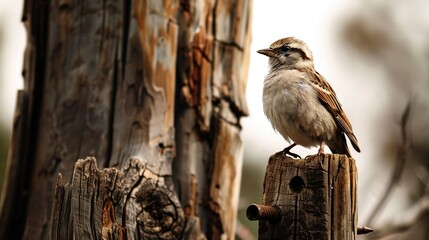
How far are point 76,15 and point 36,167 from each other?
123 cm

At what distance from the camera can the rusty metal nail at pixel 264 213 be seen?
368 centimetres

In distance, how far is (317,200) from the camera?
3.69 m

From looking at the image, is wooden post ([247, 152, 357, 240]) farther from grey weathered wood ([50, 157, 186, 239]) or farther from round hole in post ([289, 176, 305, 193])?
grey weathered wood ([50, 157, 186, 239])

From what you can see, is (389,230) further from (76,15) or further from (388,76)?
(388,76)

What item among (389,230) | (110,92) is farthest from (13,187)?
(389,230)

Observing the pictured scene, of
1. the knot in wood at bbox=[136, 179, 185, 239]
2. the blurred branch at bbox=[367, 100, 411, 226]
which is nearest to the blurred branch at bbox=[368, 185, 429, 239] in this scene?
the blurred branch at bbox=[367, 100, 411, 226]

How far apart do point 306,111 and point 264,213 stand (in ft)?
6.17

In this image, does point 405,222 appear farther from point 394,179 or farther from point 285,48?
point 285,48

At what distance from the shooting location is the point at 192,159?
6145mm

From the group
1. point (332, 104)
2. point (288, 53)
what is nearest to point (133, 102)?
point (288, 53)

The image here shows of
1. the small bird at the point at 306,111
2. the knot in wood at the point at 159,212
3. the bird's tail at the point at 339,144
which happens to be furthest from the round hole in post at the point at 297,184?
the bird's tail at the point at 339,144

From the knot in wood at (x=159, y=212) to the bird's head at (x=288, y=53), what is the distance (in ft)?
5.48

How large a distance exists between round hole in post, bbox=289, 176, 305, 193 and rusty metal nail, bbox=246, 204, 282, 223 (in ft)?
0.40

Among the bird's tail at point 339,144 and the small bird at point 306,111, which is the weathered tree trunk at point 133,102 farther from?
the bird's tail at point 339,144
